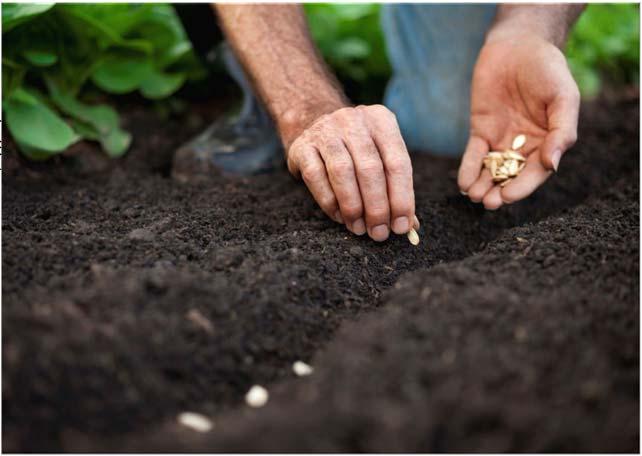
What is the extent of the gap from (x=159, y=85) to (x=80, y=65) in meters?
0.32

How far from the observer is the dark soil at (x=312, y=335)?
91cm

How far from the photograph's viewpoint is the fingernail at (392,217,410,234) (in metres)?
1.47

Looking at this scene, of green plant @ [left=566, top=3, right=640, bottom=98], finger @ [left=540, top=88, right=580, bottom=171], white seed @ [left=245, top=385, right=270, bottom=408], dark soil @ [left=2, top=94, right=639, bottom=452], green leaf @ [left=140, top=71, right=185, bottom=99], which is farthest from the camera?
green plant @ [left=566, top=3, right=640, bottom=98]

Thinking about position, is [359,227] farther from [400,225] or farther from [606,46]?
[606,46]

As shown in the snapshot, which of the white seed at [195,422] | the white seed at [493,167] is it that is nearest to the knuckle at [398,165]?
the white seed at [493,167]

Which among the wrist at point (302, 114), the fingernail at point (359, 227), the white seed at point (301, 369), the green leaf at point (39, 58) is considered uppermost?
the green leaf at point (39, 58)

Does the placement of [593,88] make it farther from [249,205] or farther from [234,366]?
[234,366]

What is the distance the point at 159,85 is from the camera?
253 cm

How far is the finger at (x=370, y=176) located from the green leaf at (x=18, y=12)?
1099mm

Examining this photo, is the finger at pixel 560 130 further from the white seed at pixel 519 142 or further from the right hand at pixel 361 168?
the right hand at pixel 361 168

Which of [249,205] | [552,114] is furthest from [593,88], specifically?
[249,205]

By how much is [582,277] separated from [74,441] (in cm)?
100

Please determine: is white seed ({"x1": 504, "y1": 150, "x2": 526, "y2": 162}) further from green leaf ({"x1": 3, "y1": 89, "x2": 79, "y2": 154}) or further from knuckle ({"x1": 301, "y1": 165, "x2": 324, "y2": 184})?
green leaf ({"x1": 3, "y1": 89, "x2": 79, "y2": 154})

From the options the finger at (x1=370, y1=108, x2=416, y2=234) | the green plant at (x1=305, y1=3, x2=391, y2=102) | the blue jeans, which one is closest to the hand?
the finger at (x1=370, y1=108, x2=416, y2=234)
